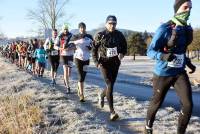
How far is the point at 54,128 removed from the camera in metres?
8.66

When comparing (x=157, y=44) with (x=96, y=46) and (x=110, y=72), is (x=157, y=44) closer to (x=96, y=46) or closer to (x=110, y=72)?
(x=110, y=72)

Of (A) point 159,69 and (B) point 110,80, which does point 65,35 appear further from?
(A) point 159,69

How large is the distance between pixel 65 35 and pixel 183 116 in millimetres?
7899

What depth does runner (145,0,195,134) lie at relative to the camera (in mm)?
7613

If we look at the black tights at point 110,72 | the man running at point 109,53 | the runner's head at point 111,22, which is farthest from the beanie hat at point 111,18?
the black tights at point 110,72

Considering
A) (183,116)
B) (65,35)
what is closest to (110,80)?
(183,116)

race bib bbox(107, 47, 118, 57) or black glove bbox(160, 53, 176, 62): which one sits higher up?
black glove bbox(160, 53, 176, 62)

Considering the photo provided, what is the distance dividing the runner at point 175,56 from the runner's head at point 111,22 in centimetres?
230

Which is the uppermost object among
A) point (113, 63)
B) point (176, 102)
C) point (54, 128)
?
point (113, 63)

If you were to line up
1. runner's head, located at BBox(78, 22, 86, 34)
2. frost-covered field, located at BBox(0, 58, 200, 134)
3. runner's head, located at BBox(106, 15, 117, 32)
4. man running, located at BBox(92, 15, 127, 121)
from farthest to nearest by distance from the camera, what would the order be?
runner's head, located at BBox(78, 22, 86, 34) → man running, located at BBox(92, 15, 127, 121) → runner's head, located at BBox(106, 15, 117, 32) → frost-covered field, located at BBox(0, 58, 200, 134)

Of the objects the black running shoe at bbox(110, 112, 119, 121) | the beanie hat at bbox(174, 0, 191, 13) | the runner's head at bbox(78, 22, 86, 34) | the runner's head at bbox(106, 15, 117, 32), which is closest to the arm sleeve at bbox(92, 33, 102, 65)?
the runner's head at bbox(106, 15, 117, 32)

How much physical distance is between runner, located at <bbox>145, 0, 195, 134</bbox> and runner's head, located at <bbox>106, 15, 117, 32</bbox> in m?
2.30

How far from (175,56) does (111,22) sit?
2.56 meters

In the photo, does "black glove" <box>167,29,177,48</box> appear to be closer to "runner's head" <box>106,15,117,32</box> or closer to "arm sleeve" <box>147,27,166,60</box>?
"arm sleeve" <box>147,27,166,60</box>
